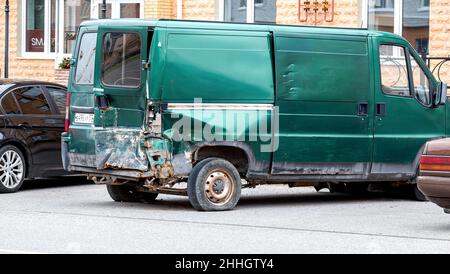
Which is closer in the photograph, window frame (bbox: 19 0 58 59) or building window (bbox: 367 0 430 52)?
building window (bbox: 367 0 430 52)

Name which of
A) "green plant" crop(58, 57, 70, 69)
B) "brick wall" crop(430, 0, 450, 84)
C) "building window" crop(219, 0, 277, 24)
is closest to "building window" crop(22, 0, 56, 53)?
"green plant" crop(58, 57, 70, 69)

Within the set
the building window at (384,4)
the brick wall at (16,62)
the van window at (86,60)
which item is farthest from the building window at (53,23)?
the van window at (86,60)

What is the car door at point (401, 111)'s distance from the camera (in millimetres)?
15711

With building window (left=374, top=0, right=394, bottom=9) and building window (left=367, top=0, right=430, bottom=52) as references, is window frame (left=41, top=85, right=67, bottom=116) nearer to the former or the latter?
building window (left=367, top=0, right=430, bottom=52)

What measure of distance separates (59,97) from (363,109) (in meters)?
4.99

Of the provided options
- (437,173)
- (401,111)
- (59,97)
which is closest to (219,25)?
(401,111)

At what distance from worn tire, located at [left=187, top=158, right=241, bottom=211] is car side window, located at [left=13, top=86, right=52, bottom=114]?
392 cm

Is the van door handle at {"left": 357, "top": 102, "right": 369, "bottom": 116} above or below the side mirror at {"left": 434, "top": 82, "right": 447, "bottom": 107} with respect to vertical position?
below

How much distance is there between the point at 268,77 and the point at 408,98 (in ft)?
7.21

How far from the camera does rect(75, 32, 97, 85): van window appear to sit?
590 inches

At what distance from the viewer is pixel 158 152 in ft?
47.2

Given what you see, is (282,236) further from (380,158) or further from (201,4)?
(201,4)

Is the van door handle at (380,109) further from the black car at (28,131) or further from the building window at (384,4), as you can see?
the building window at (384,4)
